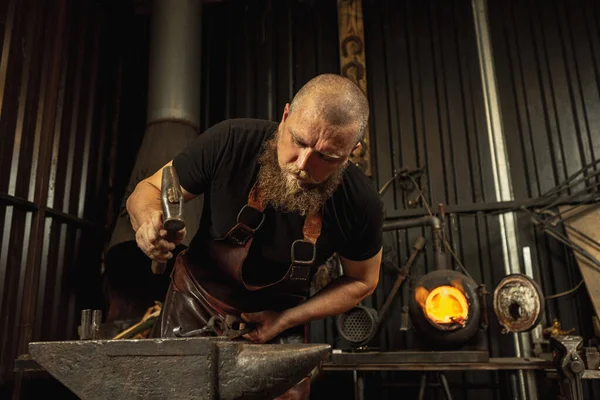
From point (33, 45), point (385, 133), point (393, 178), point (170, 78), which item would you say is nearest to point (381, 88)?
point (385, 133)

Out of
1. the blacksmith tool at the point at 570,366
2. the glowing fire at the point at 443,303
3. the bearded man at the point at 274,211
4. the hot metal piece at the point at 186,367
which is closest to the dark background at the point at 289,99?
the glowing fire at the point at 443,303

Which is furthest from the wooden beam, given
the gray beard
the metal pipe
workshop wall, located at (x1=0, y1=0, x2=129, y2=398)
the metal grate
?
the gray beard

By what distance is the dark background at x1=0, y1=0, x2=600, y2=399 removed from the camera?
413cm

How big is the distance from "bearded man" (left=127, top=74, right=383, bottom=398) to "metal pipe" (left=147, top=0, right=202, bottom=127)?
8.80 feet

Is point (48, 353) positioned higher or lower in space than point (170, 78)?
lower

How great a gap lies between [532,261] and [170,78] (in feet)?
12.0

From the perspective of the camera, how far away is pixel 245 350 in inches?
50.4

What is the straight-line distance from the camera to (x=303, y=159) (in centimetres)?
198

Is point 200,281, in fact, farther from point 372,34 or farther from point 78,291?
point 372,34

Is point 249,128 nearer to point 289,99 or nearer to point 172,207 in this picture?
point 172,207

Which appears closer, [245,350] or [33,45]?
[245,350]

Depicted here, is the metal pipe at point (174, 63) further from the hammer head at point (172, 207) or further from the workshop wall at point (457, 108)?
the hammer head at point (172, 207)

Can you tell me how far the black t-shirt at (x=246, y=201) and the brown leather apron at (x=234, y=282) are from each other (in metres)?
0.06

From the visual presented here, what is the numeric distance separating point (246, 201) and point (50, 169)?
291cm
